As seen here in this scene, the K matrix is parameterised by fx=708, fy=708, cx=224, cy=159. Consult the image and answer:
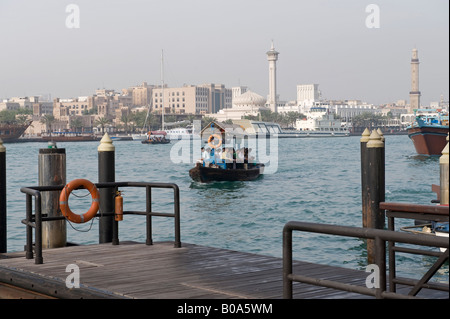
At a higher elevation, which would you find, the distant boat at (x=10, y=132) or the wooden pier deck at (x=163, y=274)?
the distant boat at (x=10, y=132)

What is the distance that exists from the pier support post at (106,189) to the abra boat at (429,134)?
6078 cm

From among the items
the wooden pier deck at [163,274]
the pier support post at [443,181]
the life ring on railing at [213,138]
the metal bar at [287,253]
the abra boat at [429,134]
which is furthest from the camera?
the abra boat at [429,134]

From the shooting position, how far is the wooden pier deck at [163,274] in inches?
296

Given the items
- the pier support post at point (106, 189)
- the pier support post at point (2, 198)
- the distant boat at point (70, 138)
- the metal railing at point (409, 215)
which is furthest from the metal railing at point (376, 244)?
the distant boat at point (70, 138)

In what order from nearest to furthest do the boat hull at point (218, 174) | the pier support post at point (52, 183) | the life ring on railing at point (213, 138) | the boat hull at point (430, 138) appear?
1. the pier support post at point (52, 183)
2. the life ring on railing at point (213, 138)
3. the boat hull at point (218, 174)
4. the boat hull at point (430, 138)

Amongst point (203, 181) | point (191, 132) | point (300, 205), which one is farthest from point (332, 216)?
point (191, 132)

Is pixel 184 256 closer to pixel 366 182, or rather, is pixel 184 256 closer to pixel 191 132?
pixel 366 182

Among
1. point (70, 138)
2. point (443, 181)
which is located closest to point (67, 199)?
point (443, 181)

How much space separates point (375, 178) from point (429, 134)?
192 ft

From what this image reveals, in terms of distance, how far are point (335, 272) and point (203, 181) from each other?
4029 cm

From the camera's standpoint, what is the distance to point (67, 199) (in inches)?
393

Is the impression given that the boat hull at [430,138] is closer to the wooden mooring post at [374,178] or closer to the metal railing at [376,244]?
the wooden mooring post at [374,178]

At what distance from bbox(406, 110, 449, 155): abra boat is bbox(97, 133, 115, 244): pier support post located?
199 ft
